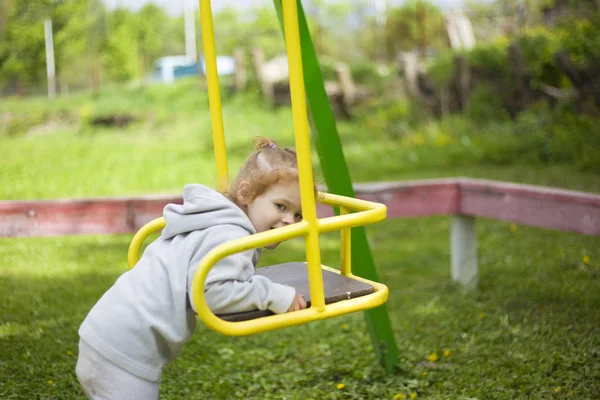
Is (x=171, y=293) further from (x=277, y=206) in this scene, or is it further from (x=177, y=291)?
(x=277, y=206)

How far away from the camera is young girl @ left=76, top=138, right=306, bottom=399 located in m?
1.96

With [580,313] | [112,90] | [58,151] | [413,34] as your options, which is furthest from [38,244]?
[413,34]

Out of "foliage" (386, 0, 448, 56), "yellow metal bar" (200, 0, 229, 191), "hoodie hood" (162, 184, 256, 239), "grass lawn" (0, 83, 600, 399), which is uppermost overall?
"foliage" (386, 0, 448, 56)

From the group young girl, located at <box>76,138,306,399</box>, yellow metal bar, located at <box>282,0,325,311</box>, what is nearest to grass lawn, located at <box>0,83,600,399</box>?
young girl, located at <box>76,138,306,399</box>

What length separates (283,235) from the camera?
1.85 metres

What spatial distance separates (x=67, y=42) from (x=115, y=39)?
2183mm

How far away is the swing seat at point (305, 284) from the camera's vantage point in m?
1.95

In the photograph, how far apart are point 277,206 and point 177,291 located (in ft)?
1.22

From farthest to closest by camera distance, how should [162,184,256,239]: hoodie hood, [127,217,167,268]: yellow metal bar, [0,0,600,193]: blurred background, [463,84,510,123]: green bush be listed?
[463,84,510,123]: green bush, [0,0,600,193]: blurred background, [127,217,167,268]: yellow metal bar, [162,184,256,239]: hoodie hood

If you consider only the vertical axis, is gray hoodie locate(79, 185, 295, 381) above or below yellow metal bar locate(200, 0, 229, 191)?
below

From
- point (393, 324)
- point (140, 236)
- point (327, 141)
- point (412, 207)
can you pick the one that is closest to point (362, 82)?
point (412, 207)

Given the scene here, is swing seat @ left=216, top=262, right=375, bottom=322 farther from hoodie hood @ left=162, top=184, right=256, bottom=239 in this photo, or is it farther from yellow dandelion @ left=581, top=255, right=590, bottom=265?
yellow dandelion @ left=581, top=255, right=590, bottom=265

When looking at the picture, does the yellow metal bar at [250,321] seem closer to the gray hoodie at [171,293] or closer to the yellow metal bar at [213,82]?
the gray hoodie at [171,293]

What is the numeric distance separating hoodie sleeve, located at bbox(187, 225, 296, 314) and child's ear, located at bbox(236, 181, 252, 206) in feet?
0.57
